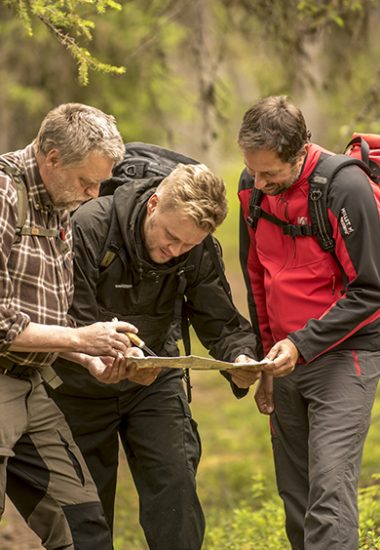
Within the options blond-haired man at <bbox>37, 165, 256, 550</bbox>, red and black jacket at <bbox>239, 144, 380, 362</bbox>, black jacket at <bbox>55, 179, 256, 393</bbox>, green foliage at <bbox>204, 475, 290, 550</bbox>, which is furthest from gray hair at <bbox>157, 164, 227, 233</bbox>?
green foliage at <bbox>204, 475, 290, 550</bbox>

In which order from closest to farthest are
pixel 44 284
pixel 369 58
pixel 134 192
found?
1. pixel 44 284
2. pixel 134 192
3. pixel 369 58

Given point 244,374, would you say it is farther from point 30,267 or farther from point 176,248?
point 30,267

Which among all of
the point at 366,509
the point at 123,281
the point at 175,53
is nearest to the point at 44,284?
the point at 123,281

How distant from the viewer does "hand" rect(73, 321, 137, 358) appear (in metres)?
4.54

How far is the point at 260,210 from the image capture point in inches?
215

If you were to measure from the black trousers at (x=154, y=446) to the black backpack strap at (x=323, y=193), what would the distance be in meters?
1.27

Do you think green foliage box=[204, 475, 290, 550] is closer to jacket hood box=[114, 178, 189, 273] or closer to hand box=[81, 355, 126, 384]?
hand box=[81, 355, 126, 384]

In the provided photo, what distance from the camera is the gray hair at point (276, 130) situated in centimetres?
506

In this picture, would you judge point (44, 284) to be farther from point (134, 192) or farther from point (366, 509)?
point (366, 509)

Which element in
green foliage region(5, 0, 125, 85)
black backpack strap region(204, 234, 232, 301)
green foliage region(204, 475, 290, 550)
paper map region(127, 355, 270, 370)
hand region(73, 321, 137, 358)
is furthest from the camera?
green foliage region(204, 475, 290, 550)

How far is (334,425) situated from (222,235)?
66.8 feet

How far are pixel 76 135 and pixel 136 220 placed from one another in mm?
916

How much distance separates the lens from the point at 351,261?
5.05 m

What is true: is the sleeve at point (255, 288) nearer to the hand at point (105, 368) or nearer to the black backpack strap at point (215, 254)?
the black backpack strap at point (215, 254)
